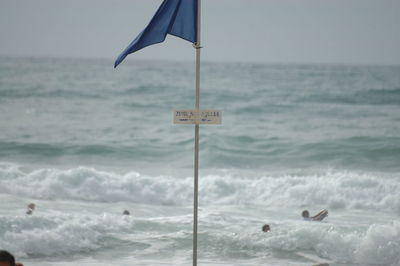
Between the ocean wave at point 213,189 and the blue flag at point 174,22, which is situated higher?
the blue flag at point 174,22

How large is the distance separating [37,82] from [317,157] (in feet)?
69.5

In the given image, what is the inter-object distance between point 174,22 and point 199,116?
3.38 ft

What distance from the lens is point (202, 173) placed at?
18.7m

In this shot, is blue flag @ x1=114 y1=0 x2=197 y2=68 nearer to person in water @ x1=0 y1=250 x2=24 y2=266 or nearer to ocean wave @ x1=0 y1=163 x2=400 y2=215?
person in water @ x1=0 y1=250 x2=24 y2=266

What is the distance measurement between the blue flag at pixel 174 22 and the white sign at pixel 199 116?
29.9 inches

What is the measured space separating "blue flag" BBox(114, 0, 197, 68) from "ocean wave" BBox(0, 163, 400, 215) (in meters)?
8.68

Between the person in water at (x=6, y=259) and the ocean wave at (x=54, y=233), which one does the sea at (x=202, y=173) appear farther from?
the person in water at (x=6, y=259)

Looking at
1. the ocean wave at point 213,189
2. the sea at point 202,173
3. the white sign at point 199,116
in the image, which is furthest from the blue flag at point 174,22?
the ocean wave at point 213,189

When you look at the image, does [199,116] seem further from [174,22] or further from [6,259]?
[6,259]

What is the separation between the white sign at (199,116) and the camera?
23.3 feet

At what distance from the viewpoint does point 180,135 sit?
2427 cm

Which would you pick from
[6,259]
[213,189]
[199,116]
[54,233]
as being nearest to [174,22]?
[199,116]

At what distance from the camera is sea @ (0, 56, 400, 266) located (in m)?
10.4

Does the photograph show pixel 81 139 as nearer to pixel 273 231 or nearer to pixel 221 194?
pixel 221 194
